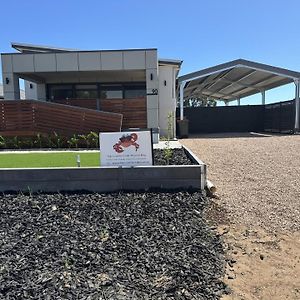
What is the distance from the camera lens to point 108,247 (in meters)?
3.88

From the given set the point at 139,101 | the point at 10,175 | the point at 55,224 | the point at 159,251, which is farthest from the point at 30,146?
the point at 159,251

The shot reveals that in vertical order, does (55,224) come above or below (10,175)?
below

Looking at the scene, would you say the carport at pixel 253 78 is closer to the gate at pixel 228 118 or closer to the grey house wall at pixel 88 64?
the gate at pixel 228 118

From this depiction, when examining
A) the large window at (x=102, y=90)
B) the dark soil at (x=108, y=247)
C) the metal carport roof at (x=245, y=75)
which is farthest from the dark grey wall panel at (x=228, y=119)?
the dark soil at (x=108, y=247)

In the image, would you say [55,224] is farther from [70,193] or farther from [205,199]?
[205,199]

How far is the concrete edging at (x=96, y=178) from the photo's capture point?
228 inches

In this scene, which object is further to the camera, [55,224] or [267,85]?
[267,85]

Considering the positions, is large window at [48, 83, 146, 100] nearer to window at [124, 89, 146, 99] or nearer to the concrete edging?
window at [124, 89, 146, 99]

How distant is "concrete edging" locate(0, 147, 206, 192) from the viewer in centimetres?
579

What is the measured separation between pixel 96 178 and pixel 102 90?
13026 millimetres

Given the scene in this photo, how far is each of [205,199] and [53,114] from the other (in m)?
9.33

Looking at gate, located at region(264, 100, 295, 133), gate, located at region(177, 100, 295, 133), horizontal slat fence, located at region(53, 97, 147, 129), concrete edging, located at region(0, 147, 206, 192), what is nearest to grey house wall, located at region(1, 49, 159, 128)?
horizontal slat fence, located at region(53, 97, 147, 129)

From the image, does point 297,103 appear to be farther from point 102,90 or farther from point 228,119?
point 102,90

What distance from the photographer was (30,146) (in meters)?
12.5
